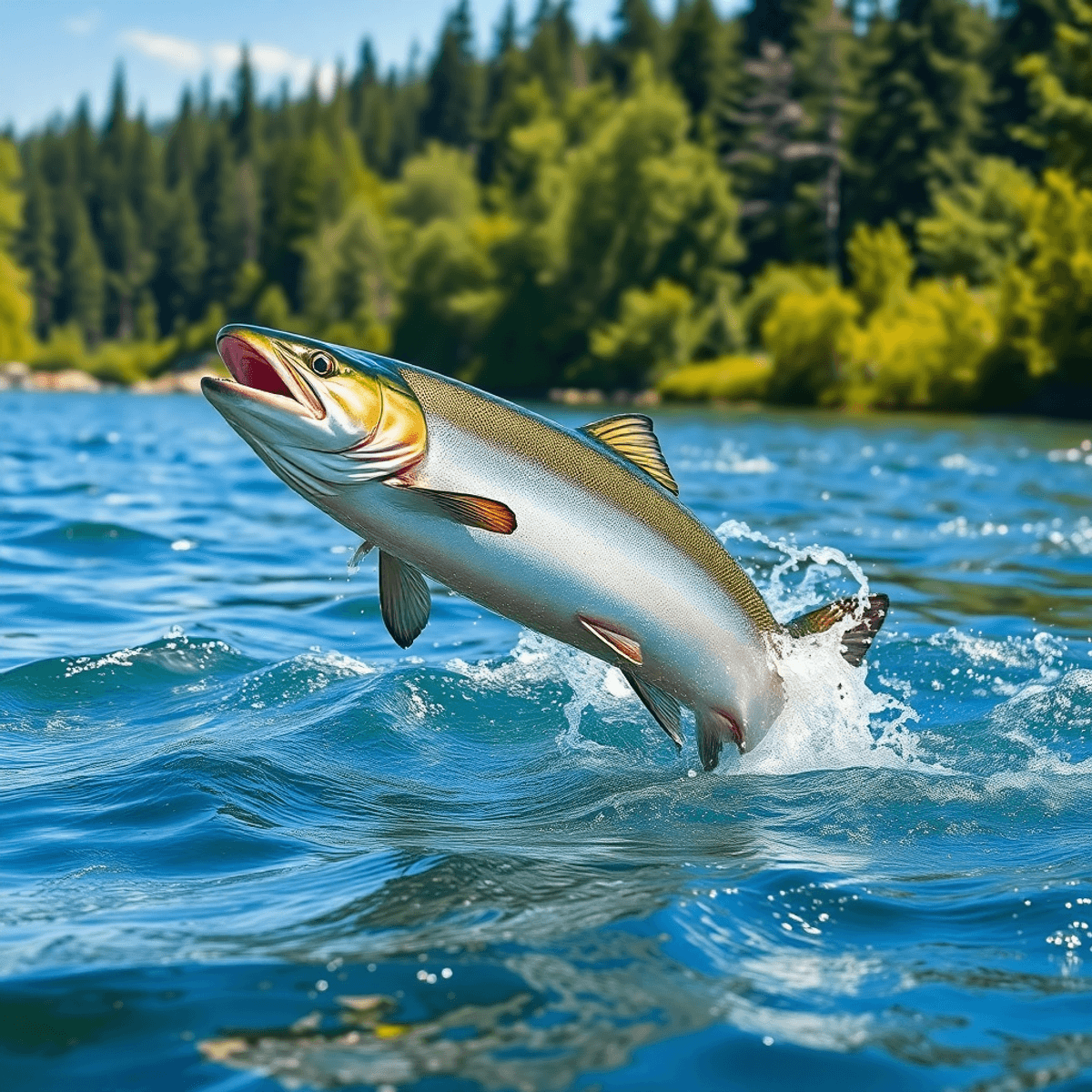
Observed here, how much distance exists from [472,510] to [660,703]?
993 millimetres

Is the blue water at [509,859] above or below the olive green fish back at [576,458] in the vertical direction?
below

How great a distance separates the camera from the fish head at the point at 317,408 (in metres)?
3.98

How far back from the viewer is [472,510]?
13.6 ft

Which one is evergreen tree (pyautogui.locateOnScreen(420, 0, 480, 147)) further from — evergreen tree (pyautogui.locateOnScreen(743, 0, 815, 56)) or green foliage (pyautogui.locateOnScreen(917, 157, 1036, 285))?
green foliage (pyautogui.locateOnScreen(917, 157, 1036, 285))

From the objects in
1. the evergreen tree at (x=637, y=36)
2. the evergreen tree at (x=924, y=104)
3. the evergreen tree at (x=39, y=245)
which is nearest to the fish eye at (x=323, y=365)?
the evergreen tree at (x=924, y=104)

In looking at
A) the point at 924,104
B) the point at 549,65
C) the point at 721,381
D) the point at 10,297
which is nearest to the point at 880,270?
the point at 721,381

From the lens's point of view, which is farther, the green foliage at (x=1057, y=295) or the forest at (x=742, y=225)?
the forest at (x=742, y=225)

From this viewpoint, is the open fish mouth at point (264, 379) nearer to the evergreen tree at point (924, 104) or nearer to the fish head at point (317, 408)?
the fish head at point (317, 408)

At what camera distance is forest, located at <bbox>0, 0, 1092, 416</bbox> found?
46562 millimetres

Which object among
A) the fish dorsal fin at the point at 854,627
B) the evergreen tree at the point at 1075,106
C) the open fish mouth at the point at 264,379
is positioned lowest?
the fish dorsal fin at the point at 854,627

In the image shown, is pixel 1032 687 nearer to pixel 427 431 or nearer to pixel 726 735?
pixel 726 735

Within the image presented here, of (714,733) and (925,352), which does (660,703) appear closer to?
(714,733)

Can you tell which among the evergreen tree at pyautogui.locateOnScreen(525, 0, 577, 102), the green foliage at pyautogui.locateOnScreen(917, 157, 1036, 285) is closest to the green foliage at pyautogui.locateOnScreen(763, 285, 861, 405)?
the green foliage at pyautogui.locateOnScreen(917, 157, 1036, 285)

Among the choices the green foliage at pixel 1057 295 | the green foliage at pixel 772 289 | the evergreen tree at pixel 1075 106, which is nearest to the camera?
the green foliage at pixel 1057 295
